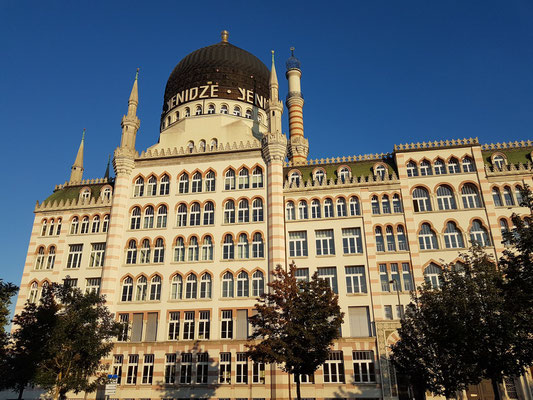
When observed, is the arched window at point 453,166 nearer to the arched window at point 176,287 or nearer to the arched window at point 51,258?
the arched window at point 176,287

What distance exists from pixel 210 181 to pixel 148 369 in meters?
19.7

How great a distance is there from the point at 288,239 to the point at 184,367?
15.5 m

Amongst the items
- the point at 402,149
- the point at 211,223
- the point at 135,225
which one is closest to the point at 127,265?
the point at 135,225

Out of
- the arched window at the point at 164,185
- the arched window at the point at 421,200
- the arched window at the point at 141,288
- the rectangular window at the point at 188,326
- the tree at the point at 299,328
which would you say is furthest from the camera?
the arched window at the point at 164,185

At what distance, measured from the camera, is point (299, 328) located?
29609 mm

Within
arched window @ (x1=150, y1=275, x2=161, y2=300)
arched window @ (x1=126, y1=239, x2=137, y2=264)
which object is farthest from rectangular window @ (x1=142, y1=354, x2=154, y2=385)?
arched window @ (x1=126, y1=239, x2=137, y2=264)

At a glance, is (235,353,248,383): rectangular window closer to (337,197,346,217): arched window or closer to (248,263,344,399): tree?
(248,263,344,399): tree

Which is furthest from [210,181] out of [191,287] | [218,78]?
[218,78]

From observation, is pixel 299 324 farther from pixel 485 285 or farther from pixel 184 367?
pixel 184 367

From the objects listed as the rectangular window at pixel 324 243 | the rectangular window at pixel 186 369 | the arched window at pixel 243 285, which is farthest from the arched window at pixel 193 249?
the rectangular window at pixel 324 243

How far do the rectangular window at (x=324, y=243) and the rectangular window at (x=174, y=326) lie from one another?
1503 centimetres

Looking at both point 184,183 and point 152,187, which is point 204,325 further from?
point 152,187

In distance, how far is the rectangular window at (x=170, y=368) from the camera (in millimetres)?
39500

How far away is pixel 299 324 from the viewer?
30.0 meters
